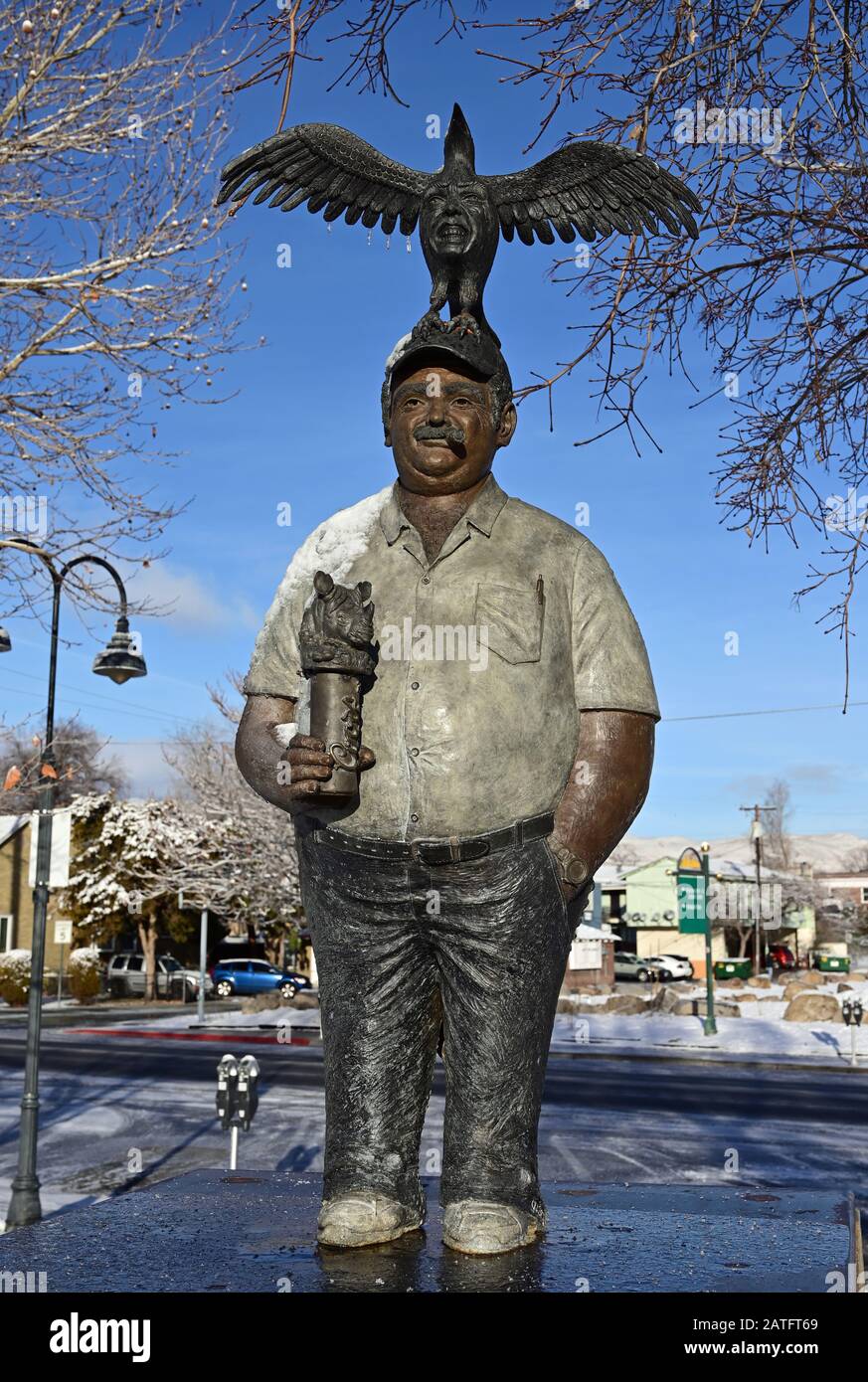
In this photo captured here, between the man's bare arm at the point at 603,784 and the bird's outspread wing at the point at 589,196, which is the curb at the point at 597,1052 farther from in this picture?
the bird's outspread wing at the point at 589,196

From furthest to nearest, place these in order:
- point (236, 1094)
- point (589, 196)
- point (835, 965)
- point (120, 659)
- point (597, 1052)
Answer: point (835, 965), point (597, 1052), point (120, 659), point (236, 1094), point (589, 196)

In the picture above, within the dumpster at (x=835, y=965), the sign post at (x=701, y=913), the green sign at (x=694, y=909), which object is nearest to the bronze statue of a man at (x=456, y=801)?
the sign post at (x=701, y=913)

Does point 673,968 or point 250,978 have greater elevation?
point 250,978

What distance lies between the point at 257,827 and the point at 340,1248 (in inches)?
1134

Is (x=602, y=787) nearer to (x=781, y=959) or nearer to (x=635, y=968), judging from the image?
(x=635, y=968)

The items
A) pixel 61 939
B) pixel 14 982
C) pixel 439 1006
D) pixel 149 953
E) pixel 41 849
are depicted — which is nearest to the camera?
pixel 439 1006

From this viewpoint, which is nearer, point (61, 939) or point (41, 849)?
point (41, 849)

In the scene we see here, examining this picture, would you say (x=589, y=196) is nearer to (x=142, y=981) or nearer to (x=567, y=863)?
(x=567, y=863)

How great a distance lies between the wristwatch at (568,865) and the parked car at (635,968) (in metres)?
41.4

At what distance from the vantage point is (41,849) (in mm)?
10906

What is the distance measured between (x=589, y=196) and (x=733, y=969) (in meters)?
42.2

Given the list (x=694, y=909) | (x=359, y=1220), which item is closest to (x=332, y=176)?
(x=359, y=1220)

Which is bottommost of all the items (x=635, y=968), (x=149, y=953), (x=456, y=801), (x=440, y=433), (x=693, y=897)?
(x=635, y=968)

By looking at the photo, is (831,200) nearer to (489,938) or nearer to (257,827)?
(489,938)
